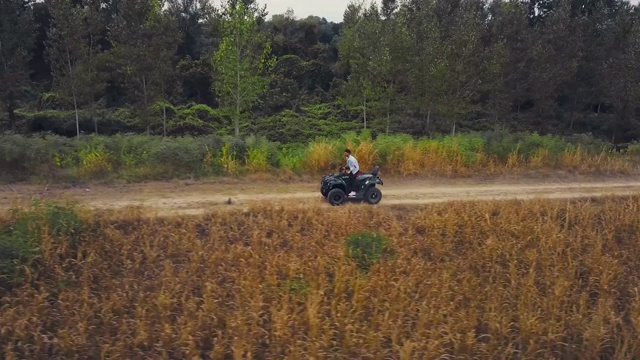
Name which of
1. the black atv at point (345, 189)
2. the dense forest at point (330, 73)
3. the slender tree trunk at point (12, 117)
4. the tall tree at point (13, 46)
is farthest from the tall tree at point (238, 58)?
the black atv at point (345, 189)

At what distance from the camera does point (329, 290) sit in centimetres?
914

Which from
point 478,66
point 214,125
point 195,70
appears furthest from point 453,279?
point 195,70

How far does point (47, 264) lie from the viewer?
9094mm

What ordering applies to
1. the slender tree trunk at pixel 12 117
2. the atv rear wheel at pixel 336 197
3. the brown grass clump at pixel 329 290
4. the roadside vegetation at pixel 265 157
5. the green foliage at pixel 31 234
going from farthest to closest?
1. the slender tree trunk at pixel 12 117
2. the roadside vegetation at pixel 265 157
3. the atv rear wheel at pixel 336 197
4. the green foliage at pixel 31 234
5. the brown grass clump at pixel 329 290

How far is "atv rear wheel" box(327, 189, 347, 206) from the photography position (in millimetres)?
12141

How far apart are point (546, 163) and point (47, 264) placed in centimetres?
1395

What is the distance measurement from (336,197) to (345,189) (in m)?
0.30

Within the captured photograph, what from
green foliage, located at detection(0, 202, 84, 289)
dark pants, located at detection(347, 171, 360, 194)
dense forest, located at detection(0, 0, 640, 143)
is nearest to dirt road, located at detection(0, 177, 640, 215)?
dark pants, located at detection(347, 171, 360, 194)

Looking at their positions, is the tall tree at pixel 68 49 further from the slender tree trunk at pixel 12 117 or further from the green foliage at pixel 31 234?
the green foliage at pixel 31 234

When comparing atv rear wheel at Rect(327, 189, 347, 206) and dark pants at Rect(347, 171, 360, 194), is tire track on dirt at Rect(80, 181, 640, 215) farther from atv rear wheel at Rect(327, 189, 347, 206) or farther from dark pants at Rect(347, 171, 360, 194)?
dark pants at Rect(347, 171, 360, 194)

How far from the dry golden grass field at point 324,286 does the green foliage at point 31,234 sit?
0.05 meters

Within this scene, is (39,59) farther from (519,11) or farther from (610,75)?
(610,75)

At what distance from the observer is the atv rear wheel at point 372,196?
1239 cm

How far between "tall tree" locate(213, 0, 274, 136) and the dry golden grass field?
480 inches
